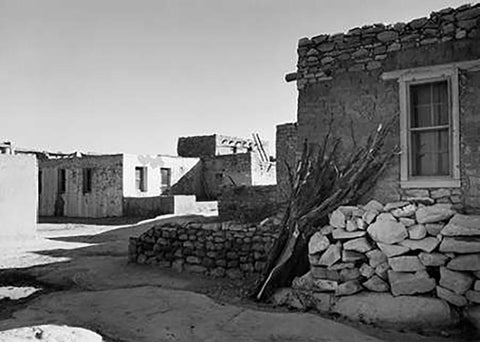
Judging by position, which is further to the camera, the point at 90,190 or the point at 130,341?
the point at 90,190

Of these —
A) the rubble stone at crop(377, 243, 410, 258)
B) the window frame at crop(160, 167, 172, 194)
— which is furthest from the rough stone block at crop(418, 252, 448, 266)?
the window frame at crop(160, 167, 172, 194)

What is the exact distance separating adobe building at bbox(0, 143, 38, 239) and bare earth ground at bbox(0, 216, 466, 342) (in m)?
2.45

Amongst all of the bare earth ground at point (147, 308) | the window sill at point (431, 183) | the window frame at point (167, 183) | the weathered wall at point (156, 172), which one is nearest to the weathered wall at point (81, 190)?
the weathered wall at point (156, 172)

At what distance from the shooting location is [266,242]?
8.48 m

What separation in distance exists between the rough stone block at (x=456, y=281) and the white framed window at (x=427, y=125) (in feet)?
4.27

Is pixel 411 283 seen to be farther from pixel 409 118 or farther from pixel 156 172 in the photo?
pixel 156 172

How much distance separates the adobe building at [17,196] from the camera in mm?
13203

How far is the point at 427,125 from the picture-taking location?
6.65 meters

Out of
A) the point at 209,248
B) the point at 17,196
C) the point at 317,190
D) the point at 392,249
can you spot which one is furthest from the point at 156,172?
the point at 392,249

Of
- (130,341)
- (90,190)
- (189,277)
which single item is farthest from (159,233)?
(90,190)

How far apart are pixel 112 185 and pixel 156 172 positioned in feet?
10.0

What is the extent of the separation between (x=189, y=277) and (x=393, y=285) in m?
4.36

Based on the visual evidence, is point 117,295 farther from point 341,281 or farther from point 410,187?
point 410,187

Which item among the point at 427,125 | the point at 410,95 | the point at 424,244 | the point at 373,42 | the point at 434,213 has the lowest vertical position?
the point at 424,244
